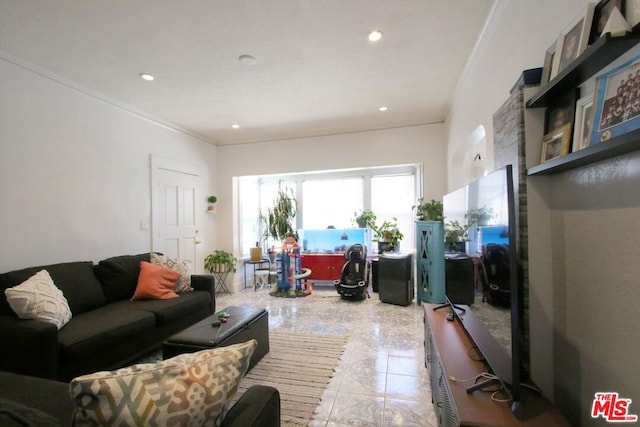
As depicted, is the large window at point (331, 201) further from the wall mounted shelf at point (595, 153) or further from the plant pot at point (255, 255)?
the wall mounted shelf at point (595, 153)

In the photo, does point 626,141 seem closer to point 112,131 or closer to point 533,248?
point 533,248

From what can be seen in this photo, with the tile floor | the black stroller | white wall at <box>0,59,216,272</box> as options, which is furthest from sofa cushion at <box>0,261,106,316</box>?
the black stroller

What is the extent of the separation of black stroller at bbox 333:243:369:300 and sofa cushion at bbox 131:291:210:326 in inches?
83.1

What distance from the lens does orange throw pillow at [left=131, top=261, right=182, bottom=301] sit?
295cm

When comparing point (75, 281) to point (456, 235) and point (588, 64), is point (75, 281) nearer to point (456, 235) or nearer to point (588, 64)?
point (456, 235)

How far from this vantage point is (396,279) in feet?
13.4

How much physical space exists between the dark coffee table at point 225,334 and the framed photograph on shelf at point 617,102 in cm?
238

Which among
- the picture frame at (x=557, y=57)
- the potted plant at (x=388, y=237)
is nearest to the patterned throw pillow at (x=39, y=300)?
the picture frame at (x=557, y=57)

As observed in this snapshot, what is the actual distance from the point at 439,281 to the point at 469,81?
99.7 inches

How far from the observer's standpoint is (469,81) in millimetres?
2791

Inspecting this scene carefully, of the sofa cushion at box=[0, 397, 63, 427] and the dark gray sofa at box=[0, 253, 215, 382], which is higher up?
the sofa cushion at box=[0, 397, 63, 427]

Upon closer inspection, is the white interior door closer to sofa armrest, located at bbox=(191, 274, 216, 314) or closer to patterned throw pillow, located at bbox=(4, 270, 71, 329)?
sofa armrest, located at bbox=(191, 274, 216, 314)

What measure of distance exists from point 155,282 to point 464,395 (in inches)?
120

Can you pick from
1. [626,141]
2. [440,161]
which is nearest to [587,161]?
[626,141]
